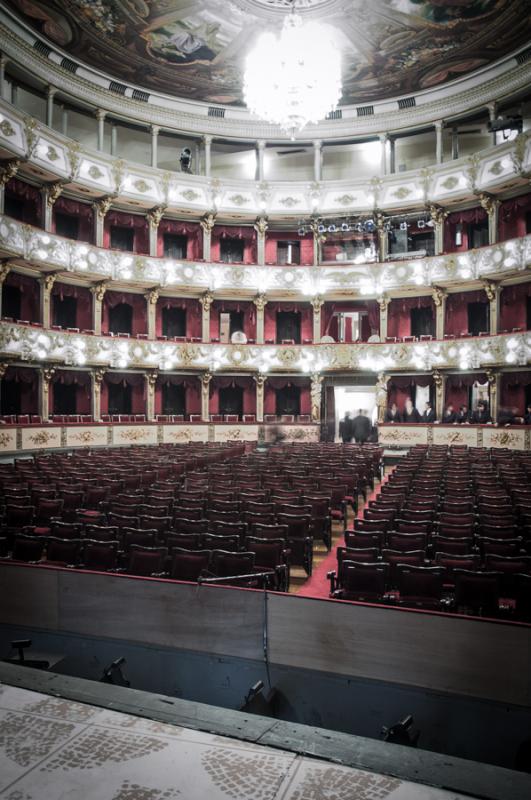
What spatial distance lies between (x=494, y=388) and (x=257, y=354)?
9.83 meters

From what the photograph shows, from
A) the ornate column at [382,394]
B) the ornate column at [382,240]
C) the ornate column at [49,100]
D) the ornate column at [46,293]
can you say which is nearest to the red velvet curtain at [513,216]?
the ornate column at [382,240]

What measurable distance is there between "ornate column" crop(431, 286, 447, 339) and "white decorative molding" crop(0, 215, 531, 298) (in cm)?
53

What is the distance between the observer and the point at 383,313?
2508 centimetres

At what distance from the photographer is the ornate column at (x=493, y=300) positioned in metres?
21.8

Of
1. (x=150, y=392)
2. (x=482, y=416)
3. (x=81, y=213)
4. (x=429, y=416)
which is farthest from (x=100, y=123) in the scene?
(x=482, y=416)

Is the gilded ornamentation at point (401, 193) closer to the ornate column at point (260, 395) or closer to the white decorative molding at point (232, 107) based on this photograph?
the white decorative molding at point (232, 107)

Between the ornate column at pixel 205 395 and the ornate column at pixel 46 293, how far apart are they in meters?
6.91

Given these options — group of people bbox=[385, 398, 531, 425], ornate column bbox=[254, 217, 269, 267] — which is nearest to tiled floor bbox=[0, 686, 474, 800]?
group of people bbox=[385, 398, 531, 425]

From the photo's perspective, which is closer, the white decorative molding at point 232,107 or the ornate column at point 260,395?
the white decorative molding at point 232,107

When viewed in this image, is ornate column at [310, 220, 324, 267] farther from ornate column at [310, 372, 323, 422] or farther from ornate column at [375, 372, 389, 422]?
ornate column at [375, 372, 389, 422]

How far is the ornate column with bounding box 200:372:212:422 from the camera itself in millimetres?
25203

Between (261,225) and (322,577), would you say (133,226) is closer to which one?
(261,225)

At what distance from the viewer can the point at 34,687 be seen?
3258 mm

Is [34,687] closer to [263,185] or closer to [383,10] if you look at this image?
[383,10]
